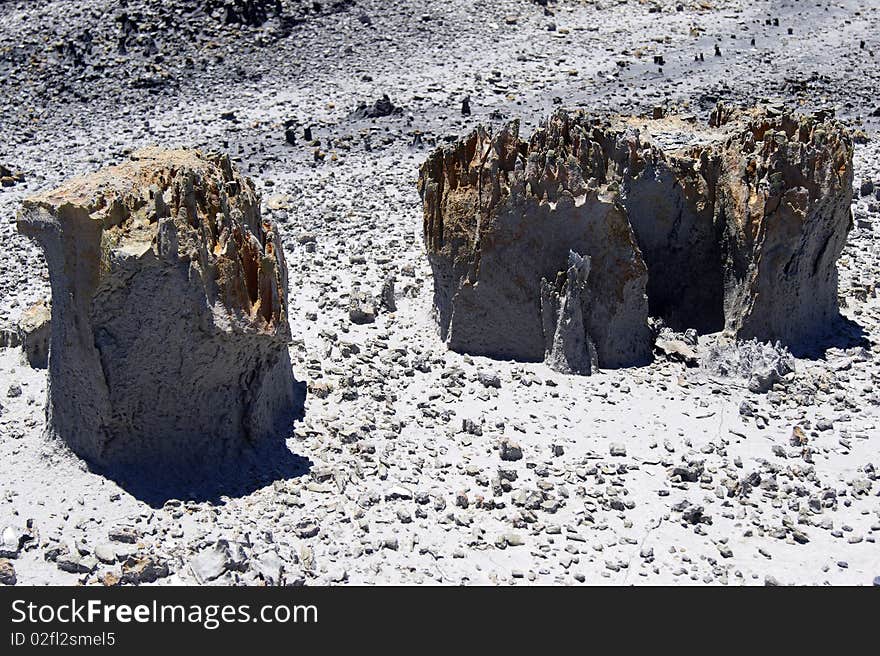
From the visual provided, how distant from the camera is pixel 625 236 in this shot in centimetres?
1064

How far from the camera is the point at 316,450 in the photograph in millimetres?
9320

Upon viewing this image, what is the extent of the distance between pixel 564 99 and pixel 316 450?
14.4 metres

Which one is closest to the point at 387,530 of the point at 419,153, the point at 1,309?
the point at 1,309

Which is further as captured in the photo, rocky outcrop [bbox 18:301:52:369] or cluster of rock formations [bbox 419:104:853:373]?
rocky outcrop [bbox 18:301:52:369]

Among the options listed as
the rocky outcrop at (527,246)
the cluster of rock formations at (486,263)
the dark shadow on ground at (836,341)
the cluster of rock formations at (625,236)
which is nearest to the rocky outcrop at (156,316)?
the cluster of rock formations at (486,263)

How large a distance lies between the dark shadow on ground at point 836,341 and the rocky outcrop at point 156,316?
552 cm

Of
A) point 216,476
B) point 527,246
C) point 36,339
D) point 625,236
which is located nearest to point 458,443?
point 216,476

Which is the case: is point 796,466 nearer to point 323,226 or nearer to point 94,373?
point 94,373

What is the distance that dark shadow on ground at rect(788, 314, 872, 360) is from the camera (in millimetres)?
11125

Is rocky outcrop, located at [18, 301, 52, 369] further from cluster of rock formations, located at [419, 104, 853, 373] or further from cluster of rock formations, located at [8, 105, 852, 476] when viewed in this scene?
cluster of rock formations, located at [419, 104, 853, 373]

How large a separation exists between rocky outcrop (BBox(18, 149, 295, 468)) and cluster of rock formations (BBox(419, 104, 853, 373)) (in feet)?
8.68

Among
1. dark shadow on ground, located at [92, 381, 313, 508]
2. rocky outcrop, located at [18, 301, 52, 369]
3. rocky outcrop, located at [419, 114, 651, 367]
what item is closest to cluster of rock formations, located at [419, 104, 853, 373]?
rocky outcrop, located at [419, 114, 651, 367]

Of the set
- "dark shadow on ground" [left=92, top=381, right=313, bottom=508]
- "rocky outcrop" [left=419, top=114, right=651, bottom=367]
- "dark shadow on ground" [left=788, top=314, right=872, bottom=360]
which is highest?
"rocky outcrop" [left=419, top=114, right=651, bottom=367]

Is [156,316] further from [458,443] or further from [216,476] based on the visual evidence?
[458,443]
